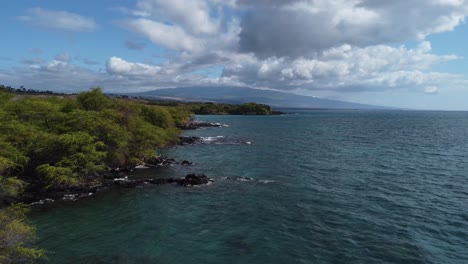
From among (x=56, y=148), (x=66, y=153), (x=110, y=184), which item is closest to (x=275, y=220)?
(x=110, y=184)

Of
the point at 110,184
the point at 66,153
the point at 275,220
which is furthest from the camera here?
the point at 110,184

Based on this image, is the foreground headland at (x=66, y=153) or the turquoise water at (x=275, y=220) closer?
the turquoise water at (x=275, y=220)

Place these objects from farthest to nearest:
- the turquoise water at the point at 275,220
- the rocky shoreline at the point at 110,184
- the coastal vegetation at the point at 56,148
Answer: the rocky shoreline at the point at 110,184
the coastal vegetation at the point at 56,148
the turquoise water at the point at 275,220

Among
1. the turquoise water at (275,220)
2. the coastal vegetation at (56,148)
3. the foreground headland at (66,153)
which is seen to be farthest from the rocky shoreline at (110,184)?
the turquoise water at (275,220)

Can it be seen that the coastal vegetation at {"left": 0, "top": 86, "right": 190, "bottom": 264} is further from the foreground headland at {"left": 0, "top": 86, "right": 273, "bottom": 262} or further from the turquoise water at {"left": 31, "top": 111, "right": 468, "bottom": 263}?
the turquoise water at {"left": 31, "top": 111, "right": 468, "bottom": 263}

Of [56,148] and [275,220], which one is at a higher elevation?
[56,148]

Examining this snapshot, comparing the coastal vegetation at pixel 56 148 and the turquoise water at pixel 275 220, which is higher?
the coastal vegetation at pixel 56 148

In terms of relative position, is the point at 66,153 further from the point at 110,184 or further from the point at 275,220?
the point at 275,220

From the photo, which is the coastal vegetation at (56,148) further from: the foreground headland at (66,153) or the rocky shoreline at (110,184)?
the rocky shoreline at (110,184)

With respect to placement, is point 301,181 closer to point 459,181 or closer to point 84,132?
point 459,181

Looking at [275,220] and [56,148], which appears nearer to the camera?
[275,220]

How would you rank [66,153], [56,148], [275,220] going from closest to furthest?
1. [275,220]
2. [66,153]
3. [56,148]

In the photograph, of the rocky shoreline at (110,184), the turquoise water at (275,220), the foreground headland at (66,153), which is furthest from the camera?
the foreground headland at (66,153)
